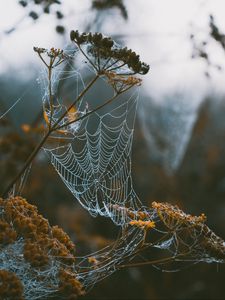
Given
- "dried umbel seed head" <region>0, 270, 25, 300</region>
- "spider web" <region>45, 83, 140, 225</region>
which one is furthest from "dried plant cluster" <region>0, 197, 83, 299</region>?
"spider web" <region>45, 83, 140, 225</region>

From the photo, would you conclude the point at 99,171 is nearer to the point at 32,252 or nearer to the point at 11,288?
the point at 32,252

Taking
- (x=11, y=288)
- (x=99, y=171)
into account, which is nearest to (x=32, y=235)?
(x=11, y=288)

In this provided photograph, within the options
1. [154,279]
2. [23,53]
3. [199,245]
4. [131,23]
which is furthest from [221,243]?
[154,279]

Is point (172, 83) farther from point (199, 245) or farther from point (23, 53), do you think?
point (199, 245)

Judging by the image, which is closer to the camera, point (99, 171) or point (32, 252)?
point (32, 252)

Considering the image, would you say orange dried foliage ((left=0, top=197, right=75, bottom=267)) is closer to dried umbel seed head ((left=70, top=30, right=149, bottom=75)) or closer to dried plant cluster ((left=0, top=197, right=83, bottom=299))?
dried plant cluster ((left=0, top=197, right=83, bottom=299))

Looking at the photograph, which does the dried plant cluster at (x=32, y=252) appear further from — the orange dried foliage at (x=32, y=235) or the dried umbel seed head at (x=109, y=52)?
the dried umbel seed head at (x=109, y=52)
